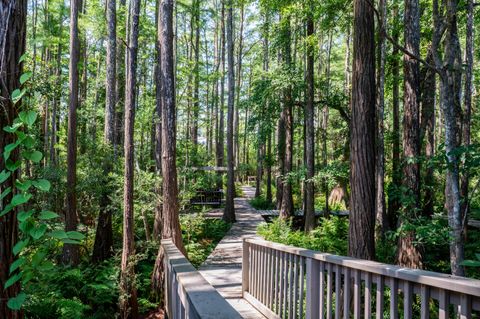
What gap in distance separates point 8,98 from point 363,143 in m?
4.67

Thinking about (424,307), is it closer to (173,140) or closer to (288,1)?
(173,140)

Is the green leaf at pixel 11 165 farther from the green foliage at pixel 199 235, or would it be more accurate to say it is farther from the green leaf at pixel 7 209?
the green foliage at pixel 199 235

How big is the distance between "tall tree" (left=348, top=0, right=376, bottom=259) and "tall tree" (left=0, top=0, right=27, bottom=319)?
459 cm

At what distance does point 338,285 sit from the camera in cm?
265

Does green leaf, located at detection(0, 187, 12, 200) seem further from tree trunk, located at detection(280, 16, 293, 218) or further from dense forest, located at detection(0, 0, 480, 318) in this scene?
tree trunk, located at detection(280, 16, 293, 218)

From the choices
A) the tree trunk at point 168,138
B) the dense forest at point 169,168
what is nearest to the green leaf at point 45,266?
the dense forest at point 169,168

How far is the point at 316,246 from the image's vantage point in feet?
30.3

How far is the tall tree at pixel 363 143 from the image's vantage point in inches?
199

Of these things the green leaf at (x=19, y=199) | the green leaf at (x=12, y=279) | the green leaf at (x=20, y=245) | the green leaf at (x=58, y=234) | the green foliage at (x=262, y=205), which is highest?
the green leaf at (x=19, y=199)

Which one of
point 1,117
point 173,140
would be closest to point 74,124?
point 173,140

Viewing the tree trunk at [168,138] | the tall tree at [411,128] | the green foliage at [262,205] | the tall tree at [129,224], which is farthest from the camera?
the green foliage at [262,205]

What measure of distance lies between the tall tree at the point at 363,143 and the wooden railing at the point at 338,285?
1.61m

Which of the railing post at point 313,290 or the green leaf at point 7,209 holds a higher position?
the green leaf at point 7,209

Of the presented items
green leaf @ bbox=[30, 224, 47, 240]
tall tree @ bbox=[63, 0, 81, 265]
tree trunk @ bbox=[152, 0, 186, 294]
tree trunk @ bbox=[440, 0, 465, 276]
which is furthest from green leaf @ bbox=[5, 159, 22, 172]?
tall tree @ bbox=[63, 0, 81, 265]
